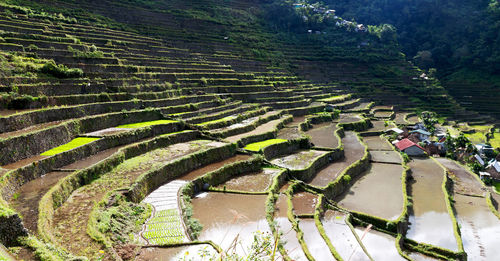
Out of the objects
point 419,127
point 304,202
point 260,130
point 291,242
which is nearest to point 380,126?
point 419,127

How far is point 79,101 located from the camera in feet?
56.7

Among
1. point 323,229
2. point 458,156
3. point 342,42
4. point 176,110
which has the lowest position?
point 458,156

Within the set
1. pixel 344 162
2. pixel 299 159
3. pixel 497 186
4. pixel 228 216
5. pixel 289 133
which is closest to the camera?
pixel 228 216

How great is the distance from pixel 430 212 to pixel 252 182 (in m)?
9.63

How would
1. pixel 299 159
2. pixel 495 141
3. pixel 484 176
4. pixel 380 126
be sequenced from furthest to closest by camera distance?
pixel 495 141 → pixel 380 126 → pixel 484 176 → pixel 299 159

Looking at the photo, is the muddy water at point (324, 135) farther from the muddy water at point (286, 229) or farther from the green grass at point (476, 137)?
the green grass at point (476, 137)

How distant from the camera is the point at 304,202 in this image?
15.0 metres

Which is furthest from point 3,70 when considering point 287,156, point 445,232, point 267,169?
point 445,232

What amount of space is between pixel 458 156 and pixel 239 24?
118 feet

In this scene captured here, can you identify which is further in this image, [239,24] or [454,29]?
[454,29]

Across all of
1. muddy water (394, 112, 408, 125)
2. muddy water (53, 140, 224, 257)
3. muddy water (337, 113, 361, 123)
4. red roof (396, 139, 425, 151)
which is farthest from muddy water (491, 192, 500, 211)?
muddy water (53, 140, 224, 257)

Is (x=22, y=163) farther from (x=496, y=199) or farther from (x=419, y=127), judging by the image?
(x=419, y=127)

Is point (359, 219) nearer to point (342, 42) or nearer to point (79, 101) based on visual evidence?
point (79, 101)

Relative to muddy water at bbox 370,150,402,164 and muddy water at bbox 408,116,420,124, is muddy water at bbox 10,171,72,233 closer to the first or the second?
muddy water at bbox 370,150,402,164
